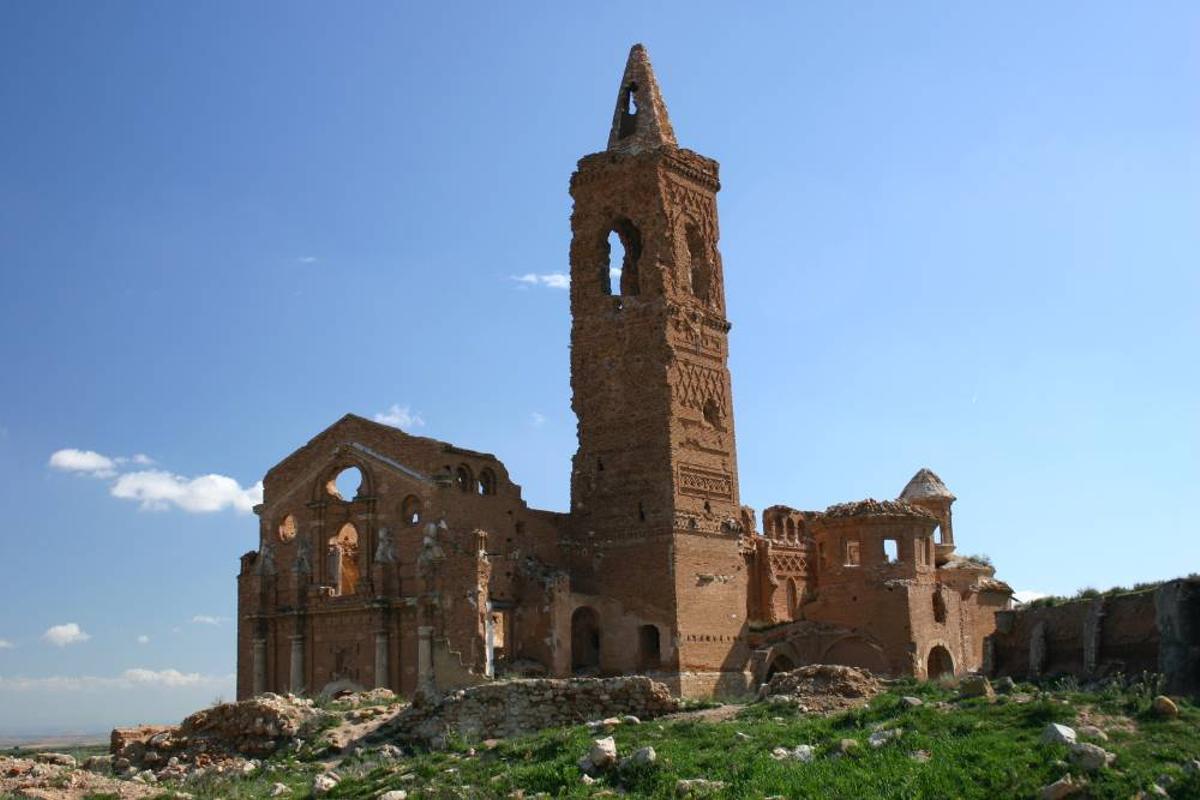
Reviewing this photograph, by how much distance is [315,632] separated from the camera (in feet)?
122

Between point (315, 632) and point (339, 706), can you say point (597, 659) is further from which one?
point (339, 706)

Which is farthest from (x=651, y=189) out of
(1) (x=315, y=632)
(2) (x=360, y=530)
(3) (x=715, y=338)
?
(1) (x=315, y=632)

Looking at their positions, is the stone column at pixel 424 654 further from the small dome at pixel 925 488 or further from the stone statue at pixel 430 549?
the small dome at pixel 925 488

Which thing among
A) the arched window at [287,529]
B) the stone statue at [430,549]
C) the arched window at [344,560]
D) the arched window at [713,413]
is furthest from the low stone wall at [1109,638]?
the arched window at [287,529]

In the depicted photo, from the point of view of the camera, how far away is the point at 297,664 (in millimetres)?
36938

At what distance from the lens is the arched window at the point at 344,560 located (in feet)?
125

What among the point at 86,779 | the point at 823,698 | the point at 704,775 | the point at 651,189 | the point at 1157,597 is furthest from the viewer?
the point at 651,189

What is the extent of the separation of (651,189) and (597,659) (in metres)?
13.1

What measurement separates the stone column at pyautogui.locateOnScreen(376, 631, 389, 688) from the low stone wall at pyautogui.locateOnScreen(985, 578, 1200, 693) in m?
14.6

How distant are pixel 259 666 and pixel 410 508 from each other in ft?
20.2

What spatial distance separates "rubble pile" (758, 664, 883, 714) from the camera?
808 inches

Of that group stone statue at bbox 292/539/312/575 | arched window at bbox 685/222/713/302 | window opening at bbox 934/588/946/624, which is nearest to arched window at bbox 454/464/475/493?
stone statue at bbox 292/539/312/575

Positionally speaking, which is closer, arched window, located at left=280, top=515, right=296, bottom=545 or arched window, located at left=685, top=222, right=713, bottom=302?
arched window, located at left=280, top=515, right=296, bottom=545

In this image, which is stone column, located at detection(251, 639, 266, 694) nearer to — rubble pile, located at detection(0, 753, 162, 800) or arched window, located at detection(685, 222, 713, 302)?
arched window, located at detection(685, 222, 713, 302)
